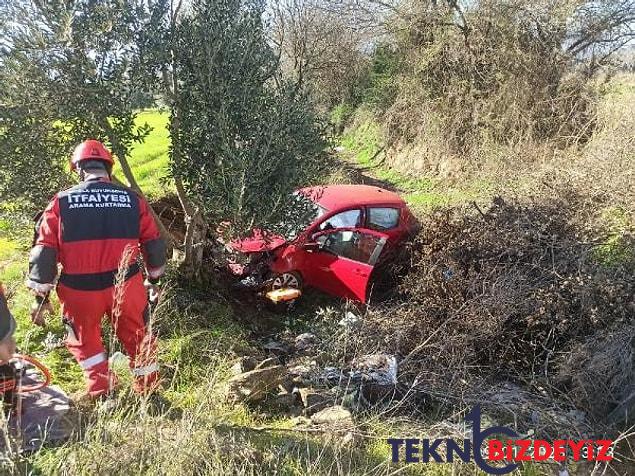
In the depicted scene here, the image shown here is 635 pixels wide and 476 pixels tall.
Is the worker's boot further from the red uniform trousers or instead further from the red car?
the red car

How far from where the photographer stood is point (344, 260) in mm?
6797

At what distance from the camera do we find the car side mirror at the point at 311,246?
274 inches

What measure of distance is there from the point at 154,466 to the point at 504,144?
12.3 meters

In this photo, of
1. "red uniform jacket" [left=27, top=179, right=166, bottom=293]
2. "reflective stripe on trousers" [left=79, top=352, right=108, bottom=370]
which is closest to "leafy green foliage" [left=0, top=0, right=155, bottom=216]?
"red uniform jacket" [left=27, top=179, right=166, bottom=293]

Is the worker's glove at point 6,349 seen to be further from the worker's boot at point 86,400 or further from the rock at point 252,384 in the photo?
the rock at point 252,384

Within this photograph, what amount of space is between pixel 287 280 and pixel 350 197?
170cm

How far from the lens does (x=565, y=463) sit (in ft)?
12.2

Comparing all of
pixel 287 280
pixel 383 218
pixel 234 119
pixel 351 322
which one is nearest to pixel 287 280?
pixel 287 280

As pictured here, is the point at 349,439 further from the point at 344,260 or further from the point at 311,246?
the point at 311,246

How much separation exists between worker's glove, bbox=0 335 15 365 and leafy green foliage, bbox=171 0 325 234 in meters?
2.42

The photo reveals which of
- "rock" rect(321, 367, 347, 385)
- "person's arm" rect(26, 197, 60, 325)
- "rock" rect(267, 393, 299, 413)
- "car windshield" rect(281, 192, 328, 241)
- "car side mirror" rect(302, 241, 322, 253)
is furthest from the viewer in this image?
"car side mirror" rect(302, 241, 322, 253)

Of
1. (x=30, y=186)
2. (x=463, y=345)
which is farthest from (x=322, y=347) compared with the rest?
(x=30, y=186)

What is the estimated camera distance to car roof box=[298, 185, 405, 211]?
7.28 m

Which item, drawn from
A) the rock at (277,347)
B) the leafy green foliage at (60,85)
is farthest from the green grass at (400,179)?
the leafy green foliage at (60,85)
